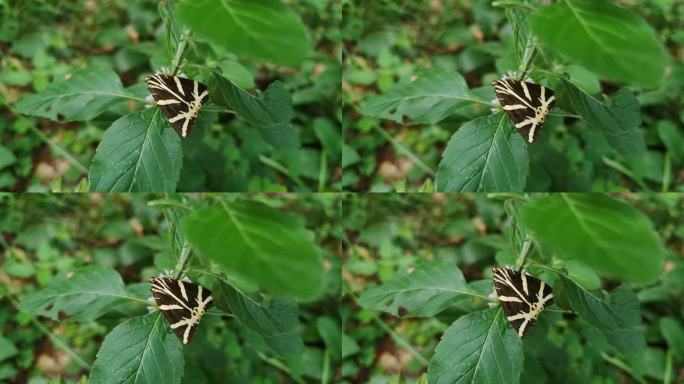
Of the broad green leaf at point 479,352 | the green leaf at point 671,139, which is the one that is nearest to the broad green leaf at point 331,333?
the broad green leaf at point 479,352

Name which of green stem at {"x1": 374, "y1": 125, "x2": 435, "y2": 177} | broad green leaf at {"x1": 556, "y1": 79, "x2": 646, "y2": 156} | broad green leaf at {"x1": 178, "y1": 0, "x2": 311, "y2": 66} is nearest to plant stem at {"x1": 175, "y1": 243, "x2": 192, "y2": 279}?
green stem at {"x1": 374, "y1": 125, "x2": 435, "y2": 177}

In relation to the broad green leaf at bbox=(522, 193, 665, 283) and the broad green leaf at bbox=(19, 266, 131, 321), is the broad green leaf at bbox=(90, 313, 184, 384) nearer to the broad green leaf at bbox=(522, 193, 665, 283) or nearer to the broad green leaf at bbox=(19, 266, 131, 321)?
the broad green leaf at bbox=(19, 266, 131, 321)

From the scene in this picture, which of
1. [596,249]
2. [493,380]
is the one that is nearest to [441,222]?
[493,380]

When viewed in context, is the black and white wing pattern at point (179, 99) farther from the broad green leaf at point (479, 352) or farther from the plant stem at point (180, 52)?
the broad green leaf at point (479, 352)

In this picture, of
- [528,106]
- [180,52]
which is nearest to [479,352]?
[528,106]

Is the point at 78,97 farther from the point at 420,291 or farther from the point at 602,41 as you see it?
the point at 602,41

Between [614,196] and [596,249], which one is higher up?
[596,249]

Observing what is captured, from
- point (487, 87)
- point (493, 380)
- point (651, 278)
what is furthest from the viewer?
point (487, 87)

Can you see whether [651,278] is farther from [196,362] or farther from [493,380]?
[196,362]
